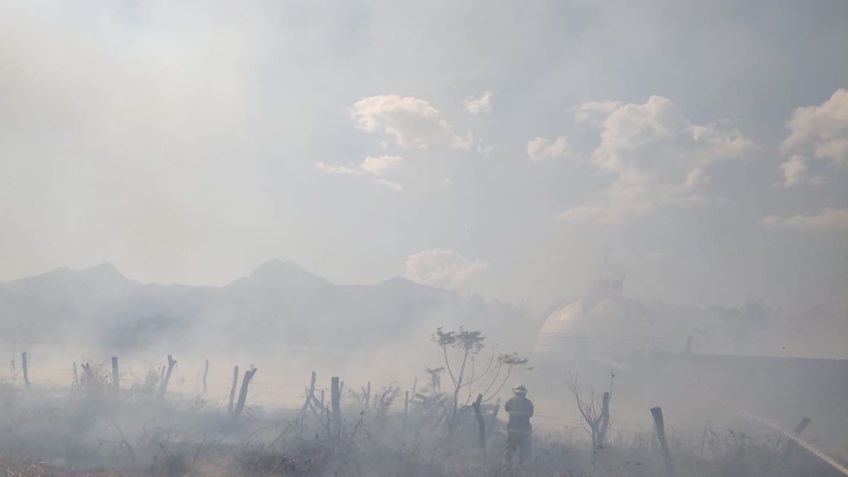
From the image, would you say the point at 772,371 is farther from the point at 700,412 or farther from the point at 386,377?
the point at 386,377

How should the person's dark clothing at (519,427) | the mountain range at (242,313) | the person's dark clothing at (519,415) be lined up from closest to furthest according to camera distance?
the person's dark clothing at (519,427) → the person's dark clothing at (519,415) → the mountain range at (242,313)

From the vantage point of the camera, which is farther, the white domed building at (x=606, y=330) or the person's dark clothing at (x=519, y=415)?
the white domed building at (x=606, y=330)

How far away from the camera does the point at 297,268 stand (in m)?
85.6

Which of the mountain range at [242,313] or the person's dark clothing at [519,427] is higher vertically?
the mountain range at [242,313]

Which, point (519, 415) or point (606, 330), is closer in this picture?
point (519, 415)

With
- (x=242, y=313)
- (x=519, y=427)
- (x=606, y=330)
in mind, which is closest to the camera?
(x=519, y=427)

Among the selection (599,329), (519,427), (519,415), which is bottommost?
(519,427)

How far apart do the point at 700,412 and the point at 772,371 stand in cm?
378

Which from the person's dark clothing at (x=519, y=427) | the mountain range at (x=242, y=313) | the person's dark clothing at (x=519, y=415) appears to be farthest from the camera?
the mountain range at (x=242, y=313)

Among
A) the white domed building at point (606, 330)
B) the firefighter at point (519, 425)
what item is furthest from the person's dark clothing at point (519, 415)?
the white domed building at point (606, 330)

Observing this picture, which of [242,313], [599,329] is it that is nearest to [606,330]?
[599,329]

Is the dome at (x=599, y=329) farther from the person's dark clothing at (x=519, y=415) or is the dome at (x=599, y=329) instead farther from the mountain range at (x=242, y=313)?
the person's dark clothing at (x=519, y=415)

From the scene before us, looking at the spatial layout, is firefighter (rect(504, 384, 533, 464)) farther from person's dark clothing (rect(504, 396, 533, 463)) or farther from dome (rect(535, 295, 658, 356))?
dome (rect(535, 295, 658, 356))

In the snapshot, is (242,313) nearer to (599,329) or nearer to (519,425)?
(599,329)
